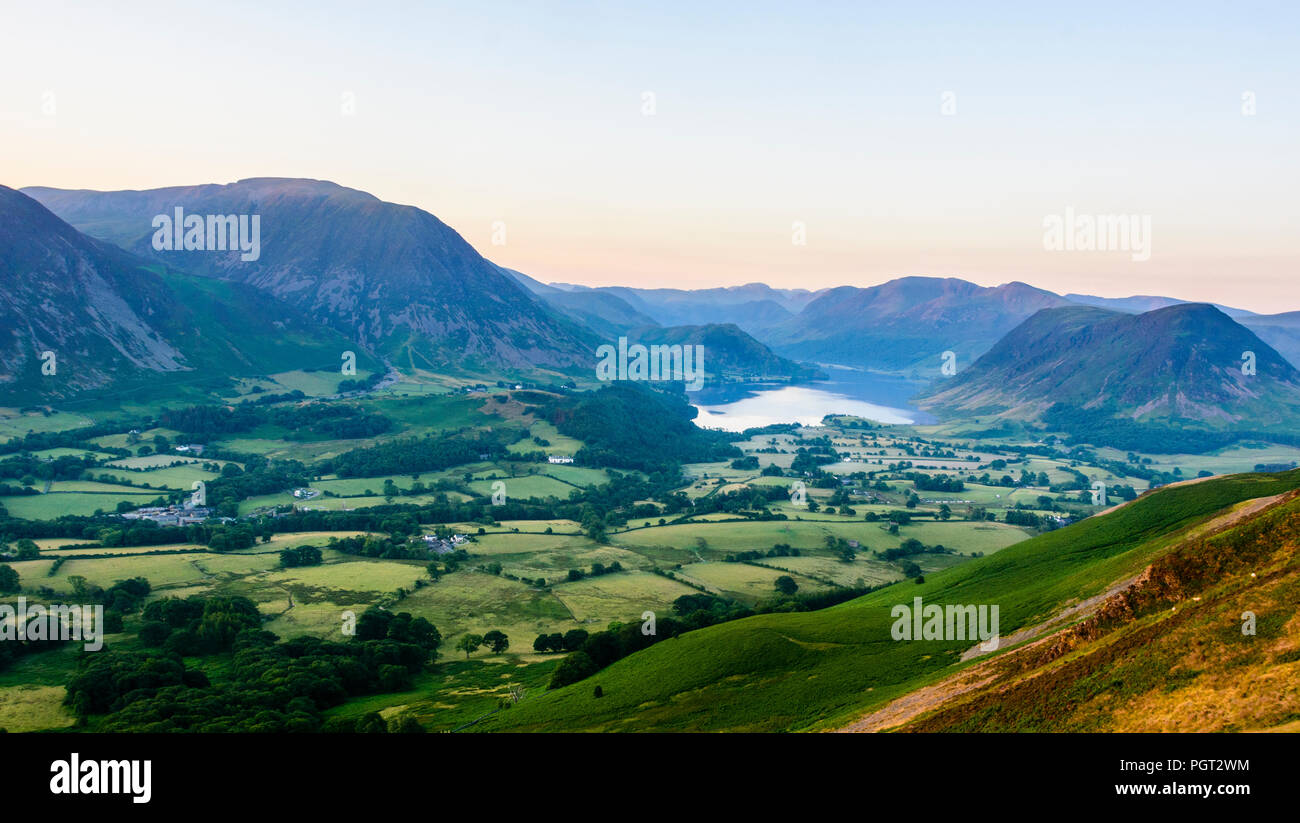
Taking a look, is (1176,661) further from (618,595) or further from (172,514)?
(172,514)

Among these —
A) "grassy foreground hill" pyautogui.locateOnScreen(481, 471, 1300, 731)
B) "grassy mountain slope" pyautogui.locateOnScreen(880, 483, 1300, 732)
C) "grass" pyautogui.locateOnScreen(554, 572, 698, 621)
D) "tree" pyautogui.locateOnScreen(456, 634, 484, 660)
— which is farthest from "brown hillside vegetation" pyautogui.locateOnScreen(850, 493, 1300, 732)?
"grass" pyautogui.locateOnScreen(554, 572, 698, 621)

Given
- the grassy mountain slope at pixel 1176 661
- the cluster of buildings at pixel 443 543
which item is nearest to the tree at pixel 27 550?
the cluster of buildings at pixel 443 543

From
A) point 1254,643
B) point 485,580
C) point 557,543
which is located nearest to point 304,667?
point 485,580

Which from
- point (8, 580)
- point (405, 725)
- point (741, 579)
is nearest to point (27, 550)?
point (8, 580)
